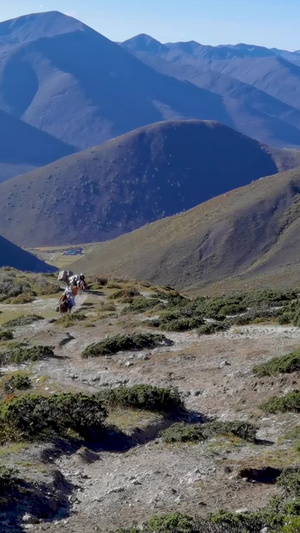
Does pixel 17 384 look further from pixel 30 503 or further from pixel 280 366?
pixel 30 503

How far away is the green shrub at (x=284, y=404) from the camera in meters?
13.0

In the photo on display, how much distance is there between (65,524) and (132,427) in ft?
13.8

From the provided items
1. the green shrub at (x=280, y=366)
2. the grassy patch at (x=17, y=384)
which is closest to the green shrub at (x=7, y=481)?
the green shrub at (x=280, y=366)

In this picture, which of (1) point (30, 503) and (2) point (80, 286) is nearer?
(1) point (30, 503)

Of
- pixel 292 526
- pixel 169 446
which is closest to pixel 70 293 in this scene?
pixel 169 446

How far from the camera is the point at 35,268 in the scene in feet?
402

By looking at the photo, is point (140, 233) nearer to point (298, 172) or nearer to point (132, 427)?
point (298, 172)

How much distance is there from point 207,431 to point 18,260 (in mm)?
115355

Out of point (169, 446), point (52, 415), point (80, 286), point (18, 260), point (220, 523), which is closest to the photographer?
point (220, 523)

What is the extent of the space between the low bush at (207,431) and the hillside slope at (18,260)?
109305 millimetres

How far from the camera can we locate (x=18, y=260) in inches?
4924

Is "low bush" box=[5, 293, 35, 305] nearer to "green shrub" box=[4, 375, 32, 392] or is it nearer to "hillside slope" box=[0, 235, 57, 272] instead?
"green shrub" box=[4, 375, 32, 392]

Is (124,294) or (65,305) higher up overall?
(65,305)

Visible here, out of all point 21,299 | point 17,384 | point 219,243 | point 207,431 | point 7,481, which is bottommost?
point 219,243
